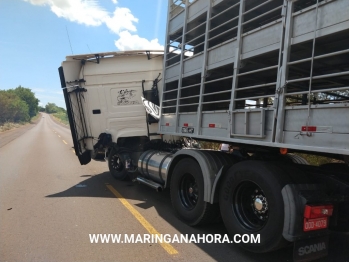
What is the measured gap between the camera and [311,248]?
277 centimetres

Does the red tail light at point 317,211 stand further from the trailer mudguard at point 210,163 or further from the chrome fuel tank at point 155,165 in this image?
the chrome fuel tank at point 155,165

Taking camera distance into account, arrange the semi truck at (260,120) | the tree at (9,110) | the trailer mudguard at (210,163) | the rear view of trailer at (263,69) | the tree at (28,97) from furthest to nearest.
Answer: the tree at (28,97)
the tree at (9,110)
the trailer mudguard at (210,163)
the semi truck at (260,120)
the rear view of trailer at (263,69)

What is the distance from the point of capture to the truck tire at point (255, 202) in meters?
2.82

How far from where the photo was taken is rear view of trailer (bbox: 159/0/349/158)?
240 centimetres

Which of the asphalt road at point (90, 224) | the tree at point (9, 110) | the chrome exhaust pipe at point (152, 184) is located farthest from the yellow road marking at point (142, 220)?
the tree at point (9, 110)

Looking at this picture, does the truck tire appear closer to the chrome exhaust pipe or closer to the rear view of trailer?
the rear view of trailer

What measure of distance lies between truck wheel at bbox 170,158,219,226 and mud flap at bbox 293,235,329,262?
4.41ft

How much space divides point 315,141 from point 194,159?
205 centimetres

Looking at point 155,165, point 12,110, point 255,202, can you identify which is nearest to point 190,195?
point 155,165

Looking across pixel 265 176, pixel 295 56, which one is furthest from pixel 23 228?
pixel 295 56

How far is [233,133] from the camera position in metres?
3.44

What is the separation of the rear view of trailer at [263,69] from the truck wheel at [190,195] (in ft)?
1.88

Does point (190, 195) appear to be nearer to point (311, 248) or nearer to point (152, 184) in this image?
point (152, 184)

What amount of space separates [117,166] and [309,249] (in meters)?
5.40
